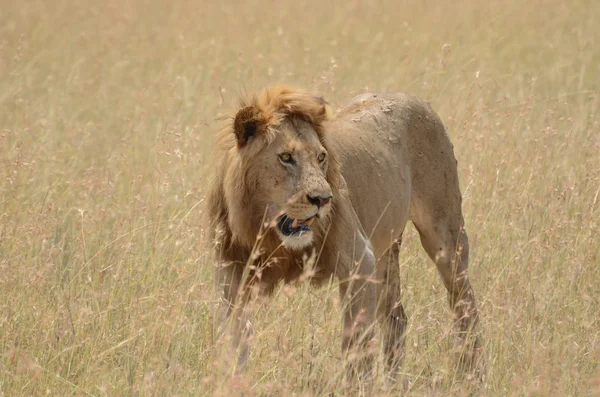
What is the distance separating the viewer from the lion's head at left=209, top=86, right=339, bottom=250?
4.07 m


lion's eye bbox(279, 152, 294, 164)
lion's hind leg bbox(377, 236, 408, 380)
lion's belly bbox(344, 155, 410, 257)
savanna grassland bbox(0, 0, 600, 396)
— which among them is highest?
lion's eye bbox(279, 152, 294, 164)

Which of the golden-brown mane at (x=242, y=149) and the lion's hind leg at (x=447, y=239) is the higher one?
the golden-brown mane at (x=242, y=149)

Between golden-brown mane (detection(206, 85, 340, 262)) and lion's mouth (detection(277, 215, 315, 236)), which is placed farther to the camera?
golden-brown mane (detection(206, 85, 340, 262))

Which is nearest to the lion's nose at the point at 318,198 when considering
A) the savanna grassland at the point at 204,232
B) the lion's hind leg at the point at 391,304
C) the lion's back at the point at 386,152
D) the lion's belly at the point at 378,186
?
the savanna grassland at the point at 204,232

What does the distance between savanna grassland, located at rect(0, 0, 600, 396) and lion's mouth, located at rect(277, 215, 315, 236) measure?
384 millimetres

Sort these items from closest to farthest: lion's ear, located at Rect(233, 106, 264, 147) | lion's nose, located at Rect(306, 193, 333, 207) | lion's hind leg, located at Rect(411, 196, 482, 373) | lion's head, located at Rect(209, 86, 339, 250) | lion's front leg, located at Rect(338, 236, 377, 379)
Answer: lion's nose, located at Rect(306, 193, 333, 207)
lion's head, located at Rect(209, 86, 339, 250)
lion's ear, located at Rect(233, 106, 264, 147)
lion's front leg, located at Rect(338, 236, 377, 379)
lion's hind leg, located at Rect(411, 196, 482, 373)

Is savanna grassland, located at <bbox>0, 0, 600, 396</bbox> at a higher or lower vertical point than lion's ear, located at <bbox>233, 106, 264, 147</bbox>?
lower

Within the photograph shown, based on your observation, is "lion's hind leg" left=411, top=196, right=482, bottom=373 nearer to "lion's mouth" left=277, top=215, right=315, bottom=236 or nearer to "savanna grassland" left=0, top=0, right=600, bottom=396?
"savanna grassland" left=0, top=0, right=600, bottom=396

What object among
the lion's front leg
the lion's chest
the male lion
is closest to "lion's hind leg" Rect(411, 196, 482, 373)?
A: the male lion

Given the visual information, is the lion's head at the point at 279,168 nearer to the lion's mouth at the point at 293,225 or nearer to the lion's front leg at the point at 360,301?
the lion's mouth at the point at 293,225

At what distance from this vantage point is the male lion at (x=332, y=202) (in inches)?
164

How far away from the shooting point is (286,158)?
13.7ft

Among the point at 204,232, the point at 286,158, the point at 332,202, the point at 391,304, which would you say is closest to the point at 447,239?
the point at 391,304

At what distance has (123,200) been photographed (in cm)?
678
